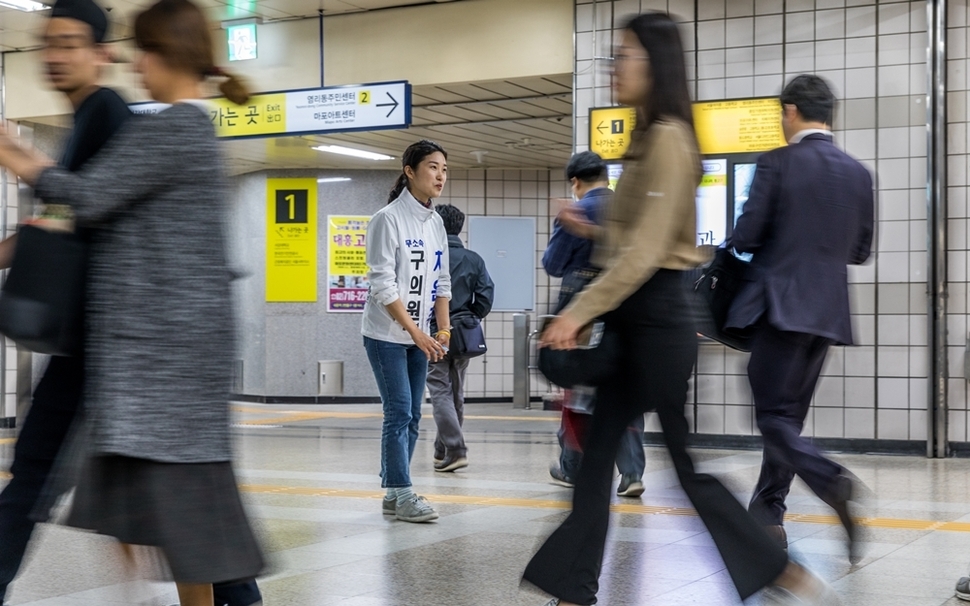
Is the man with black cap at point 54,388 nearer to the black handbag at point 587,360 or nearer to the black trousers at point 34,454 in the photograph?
the black trousers at point 34,454

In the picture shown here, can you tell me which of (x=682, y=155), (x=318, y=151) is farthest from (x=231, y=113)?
(x=682, y=155)

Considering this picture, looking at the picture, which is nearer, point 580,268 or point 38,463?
point 38,463

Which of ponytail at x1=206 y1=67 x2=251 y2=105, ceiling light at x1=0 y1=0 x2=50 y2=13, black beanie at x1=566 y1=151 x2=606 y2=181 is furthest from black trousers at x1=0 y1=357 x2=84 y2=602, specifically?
ceiling light at x1=0 y1=0 x2=50 y2=13

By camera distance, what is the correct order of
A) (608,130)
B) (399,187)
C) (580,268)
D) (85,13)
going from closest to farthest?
→ (85,13) → (580,268) → (399,187) → (608,130)

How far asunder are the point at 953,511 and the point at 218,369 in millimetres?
4516

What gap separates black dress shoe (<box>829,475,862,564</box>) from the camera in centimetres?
398

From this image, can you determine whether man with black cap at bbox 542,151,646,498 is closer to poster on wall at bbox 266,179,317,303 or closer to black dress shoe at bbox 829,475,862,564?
black dress shoe at bbox 829,475,862,564

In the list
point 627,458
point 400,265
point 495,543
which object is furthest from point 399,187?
point 627,458

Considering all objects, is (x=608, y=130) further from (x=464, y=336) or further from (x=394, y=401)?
(x=394, y=401)

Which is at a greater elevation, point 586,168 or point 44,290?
point 586,168

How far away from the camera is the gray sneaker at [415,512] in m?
5.29

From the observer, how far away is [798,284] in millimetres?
4070

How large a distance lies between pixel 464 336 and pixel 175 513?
5.37 m

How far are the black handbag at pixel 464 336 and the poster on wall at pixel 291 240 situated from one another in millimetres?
8365
